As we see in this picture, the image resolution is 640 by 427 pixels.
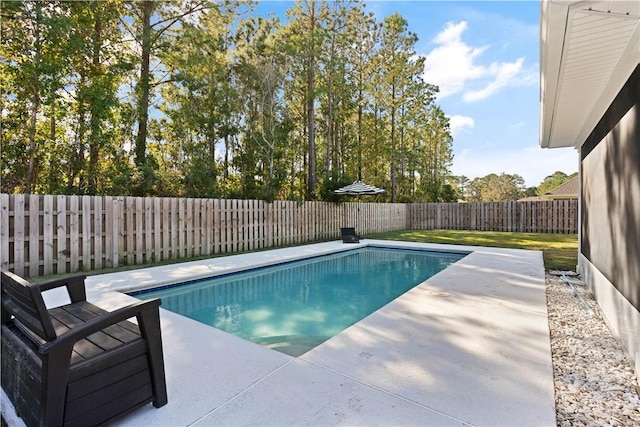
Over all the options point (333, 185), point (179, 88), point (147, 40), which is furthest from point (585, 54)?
point (179, 88)

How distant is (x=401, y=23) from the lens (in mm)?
15492

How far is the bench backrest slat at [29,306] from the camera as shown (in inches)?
54.1

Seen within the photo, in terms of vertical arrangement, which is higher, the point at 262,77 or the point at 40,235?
the point at 262,77

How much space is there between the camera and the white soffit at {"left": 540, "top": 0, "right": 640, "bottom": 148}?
69.7 inches

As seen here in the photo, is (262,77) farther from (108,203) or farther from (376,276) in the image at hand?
(376,276)

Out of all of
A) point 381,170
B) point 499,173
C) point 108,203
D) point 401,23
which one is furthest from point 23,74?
point 499,173

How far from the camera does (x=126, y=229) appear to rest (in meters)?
6.30

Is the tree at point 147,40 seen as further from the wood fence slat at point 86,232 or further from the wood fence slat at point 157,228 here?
the wood fence slat at point 86,232

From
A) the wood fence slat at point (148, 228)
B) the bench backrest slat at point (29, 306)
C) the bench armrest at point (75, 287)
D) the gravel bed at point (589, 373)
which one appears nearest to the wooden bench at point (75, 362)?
the bench backrest slat at point (29, 306)

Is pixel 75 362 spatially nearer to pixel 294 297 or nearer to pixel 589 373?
pixel 589 373

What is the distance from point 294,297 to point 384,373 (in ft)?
10.1

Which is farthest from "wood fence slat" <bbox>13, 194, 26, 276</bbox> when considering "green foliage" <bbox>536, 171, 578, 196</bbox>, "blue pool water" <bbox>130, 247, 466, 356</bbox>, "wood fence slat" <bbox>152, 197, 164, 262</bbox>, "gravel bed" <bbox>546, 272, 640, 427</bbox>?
"green foliage" <bbox>536, 171, 578, 196</bbox>

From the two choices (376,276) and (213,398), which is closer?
(213,398)

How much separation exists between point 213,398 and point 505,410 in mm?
1720
